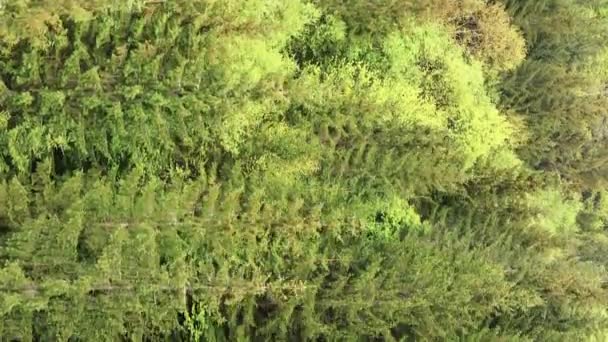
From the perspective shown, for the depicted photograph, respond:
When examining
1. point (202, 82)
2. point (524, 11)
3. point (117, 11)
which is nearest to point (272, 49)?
point (202, 82)

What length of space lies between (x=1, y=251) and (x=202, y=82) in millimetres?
5475

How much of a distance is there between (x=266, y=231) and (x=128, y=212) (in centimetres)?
315

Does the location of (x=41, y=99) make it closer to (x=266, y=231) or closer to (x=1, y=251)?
(x=1, y=251)

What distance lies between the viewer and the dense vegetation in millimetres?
16125

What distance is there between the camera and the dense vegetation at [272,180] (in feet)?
52.9

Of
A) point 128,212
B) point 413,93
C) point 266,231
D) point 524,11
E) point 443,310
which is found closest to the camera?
point 128,212

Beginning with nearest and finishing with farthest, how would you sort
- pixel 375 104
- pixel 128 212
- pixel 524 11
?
pixel 128 212, pixel 375 104, pixel 524 11

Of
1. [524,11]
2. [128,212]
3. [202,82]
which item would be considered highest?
[524,11]

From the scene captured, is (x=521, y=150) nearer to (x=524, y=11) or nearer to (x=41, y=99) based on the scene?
(x=524, y=11)

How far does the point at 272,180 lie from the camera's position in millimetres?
19172

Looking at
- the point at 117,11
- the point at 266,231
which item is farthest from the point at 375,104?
the point at 117,11

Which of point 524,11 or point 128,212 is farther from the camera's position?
point 524,11

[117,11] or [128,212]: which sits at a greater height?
[117,11]

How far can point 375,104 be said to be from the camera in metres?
20.4
